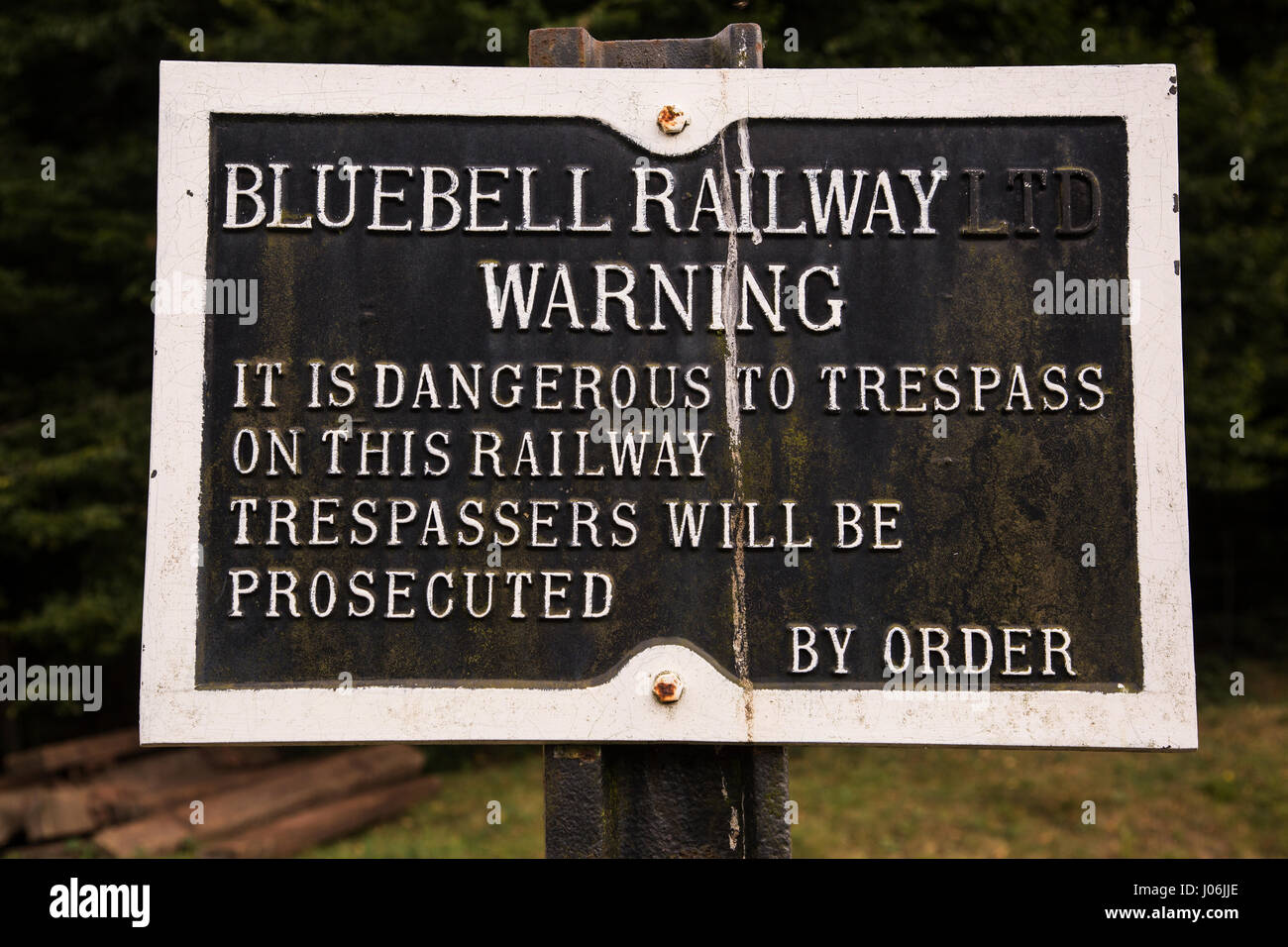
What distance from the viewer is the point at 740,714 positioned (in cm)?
261

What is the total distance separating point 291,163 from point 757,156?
51.1 inches

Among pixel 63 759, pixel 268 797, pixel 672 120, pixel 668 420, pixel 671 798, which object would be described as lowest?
pixel 268 797

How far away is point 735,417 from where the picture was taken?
106 inches

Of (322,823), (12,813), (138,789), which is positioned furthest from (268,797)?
(12,813)

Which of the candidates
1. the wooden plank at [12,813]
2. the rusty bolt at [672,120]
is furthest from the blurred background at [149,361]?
the rusty bolt at [672,120]

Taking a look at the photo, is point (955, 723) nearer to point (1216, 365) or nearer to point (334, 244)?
point (334, 244)

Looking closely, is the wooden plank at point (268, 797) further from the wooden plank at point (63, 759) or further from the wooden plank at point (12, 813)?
the wooden plank at point (63, 759)

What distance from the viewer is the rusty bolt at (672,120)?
273cm

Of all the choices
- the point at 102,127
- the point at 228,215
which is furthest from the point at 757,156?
the point at 102,127

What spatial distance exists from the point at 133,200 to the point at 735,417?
271 inches

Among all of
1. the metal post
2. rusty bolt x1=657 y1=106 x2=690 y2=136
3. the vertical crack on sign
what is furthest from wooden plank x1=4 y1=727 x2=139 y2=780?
rusty bolt x1=657 y1=106 x2=690 y2=136

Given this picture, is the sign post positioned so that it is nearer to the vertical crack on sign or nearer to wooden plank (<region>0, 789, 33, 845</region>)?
the vertical crack on sign

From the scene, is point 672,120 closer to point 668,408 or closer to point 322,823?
point 668,408

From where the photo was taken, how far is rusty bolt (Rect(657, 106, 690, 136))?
2.73 m
